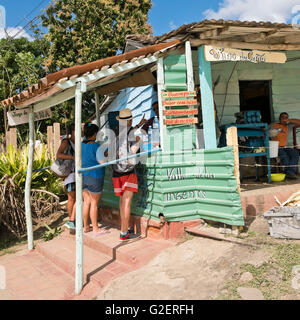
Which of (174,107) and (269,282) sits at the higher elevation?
(174,107)

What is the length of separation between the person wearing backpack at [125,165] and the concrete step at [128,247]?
221 millimetres

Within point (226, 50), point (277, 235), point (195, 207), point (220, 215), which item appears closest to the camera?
point (277, 235)

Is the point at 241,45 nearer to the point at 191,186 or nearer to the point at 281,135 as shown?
the point at 281,135

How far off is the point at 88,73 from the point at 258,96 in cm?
619

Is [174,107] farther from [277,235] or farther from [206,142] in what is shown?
[277,235]

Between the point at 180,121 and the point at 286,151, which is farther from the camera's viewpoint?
the point at 286,151

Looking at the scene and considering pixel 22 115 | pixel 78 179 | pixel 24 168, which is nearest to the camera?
pixel 78 179

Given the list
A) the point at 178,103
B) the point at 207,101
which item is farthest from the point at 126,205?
the point at 207,101

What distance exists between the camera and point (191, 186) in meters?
4.59

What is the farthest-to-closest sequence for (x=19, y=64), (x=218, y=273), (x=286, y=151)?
1. (x=19, y=64)
2. (x=286, y=151)
3. (x=218, y=273)

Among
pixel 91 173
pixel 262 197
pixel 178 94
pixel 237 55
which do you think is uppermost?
pixel 237 55

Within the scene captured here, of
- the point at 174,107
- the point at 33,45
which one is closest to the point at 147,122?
the point at 174,107
